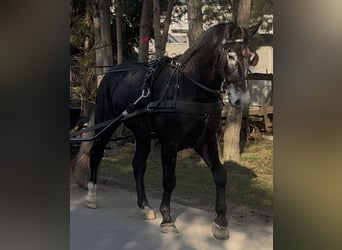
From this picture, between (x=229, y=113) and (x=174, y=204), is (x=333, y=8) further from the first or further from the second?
(x=229, y=113)

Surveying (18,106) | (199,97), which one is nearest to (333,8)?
(18,106)

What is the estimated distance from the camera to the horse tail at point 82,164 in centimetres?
616

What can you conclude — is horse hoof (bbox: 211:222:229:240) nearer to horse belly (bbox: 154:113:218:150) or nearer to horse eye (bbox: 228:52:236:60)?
horse belly (bbox: 154:113:218:150)

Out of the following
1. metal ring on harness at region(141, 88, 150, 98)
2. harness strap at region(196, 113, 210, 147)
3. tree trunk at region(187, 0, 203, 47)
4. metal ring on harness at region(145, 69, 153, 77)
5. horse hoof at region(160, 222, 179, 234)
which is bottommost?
horse hoof at region(160, 222, 179, 234)

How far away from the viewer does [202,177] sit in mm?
7707

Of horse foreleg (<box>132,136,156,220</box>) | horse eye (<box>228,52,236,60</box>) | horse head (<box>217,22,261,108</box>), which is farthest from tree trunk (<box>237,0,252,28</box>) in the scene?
horse eye (<box>228,52,236,60</box>)

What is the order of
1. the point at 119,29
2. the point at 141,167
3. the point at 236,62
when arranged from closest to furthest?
the point at 236,62, the point at 141,167, the point at 119,29

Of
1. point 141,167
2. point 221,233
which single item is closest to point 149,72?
point 141,167

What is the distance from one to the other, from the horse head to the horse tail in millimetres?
2533

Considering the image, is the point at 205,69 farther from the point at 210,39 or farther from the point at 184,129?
the point at 184,129

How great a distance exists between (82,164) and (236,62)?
2987mm

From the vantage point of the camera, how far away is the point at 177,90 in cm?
442

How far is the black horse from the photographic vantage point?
3.87 metres

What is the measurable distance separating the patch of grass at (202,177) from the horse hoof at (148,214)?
0.96 meters
